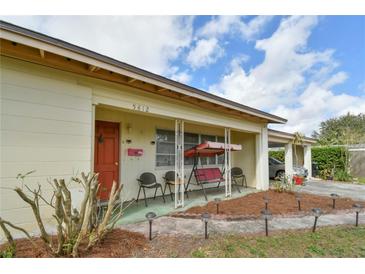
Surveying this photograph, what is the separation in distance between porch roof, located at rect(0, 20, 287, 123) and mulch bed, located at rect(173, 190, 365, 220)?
292 cm

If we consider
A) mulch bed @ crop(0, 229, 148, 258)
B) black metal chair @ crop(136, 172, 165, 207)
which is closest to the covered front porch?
black metal chair @ crop(136, 172, 165, 207)

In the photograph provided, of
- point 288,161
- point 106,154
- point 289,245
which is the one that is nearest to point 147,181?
point 106,154

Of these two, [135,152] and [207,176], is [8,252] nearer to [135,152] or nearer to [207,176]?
[135,152]

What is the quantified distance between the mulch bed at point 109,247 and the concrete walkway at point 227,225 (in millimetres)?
441

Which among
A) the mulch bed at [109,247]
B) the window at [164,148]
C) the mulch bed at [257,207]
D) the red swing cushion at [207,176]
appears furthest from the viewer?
the window at [164,148]

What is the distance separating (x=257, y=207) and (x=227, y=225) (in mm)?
1802

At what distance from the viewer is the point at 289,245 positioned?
323 centimetres

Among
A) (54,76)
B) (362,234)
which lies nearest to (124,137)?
(54,76)

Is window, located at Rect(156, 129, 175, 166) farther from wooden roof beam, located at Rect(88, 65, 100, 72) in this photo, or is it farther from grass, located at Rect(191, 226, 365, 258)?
grass, located at Rect(191, 226, 365, 258)

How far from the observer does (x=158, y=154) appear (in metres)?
6.71

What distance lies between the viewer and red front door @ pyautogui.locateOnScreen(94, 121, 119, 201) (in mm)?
5383

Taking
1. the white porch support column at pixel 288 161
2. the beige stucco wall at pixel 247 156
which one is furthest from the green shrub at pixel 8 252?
the white porch support column at pixel 288 161

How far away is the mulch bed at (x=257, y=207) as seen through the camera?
4.80 meters

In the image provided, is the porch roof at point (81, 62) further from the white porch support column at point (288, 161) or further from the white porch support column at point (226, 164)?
the white porch support column at point (288, 161)
